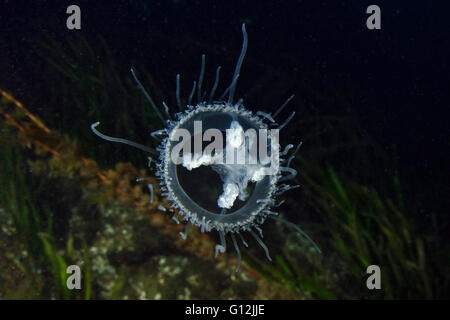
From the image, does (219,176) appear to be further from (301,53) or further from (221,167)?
(301,53)

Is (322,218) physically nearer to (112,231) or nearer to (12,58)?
(112,231)

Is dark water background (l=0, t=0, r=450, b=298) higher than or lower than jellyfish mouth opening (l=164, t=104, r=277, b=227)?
higher

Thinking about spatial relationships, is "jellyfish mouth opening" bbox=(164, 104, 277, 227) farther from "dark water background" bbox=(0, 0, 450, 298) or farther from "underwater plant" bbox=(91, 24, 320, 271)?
"dark water background" bbox=(0, 0, 450, 298)

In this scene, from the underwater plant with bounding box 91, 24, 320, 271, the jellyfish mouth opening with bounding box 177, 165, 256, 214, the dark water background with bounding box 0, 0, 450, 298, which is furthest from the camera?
the dark water background with bounding box 0, 0, 450, 298

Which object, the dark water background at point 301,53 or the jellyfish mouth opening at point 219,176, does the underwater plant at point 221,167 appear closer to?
the jellyfish mouth opening at point 219,176

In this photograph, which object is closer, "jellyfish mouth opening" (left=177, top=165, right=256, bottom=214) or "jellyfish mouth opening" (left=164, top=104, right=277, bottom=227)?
"jellyfish mouth opening" (left=164, top=104, right=277, bottom=227)

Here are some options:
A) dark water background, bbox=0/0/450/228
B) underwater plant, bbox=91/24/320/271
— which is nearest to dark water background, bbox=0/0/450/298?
dark water background, bbox=0/0/450/228

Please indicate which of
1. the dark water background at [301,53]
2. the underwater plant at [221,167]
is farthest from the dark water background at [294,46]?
the underwater plant at [221,167]

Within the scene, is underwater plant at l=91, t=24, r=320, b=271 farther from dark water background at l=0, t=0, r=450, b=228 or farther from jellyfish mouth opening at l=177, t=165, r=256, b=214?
dark water background at l=0, t=0, r=450, b=228

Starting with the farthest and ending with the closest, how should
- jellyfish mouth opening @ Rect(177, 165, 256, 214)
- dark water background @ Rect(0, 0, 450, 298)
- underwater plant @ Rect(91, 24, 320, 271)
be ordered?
dark water background @ Rect(0, 0, 450, 298), jellyfish mouth opening @ Rect(177, 165, 256, 214), underwater plant @ Rect(91, 24, 320, 271)
